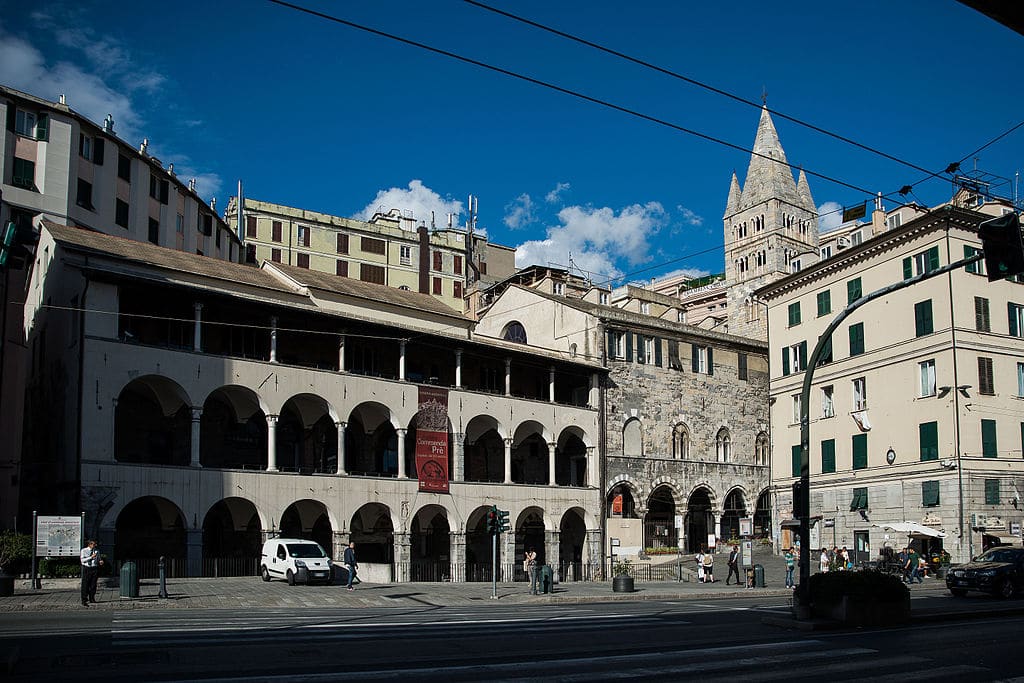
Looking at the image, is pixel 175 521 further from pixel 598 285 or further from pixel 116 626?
pixel 598 285

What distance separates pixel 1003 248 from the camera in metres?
14.9

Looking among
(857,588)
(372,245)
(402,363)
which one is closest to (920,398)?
(402,363)

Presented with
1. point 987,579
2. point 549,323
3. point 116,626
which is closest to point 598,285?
point 549,323

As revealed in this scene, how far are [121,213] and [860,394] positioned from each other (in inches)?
1462

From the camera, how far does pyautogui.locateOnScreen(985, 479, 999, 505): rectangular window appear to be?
130ft

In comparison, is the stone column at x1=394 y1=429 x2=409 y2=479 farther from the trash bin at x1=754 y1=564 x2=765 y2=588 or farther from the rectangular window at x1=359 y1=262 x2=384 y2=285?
the rectangular window at x1=359 y1=262 x2=384 y2=285

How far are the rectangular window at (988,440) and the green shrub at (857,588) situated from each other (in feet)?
78.4

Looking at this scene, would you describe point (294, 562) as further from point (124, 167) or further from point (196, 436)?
point (124, 167)

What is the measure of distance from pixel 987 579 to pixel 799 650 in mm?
15255

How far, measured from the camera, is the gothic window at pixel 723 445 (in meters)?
55.1

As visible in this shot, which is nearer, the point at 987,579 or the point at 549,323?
the point at 987,579

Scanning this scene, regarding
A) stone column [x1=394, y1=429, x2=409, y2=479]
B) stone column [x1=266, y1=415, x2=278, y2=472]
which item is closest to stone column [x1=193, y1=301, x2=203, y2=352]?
stone column [x1=266, y1=415, x2=278, y2=472]

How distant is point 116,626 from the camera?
18.3m

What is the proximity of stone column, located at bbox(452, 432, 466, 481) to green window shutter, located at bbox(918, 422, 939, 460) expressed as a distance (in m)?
19.4
